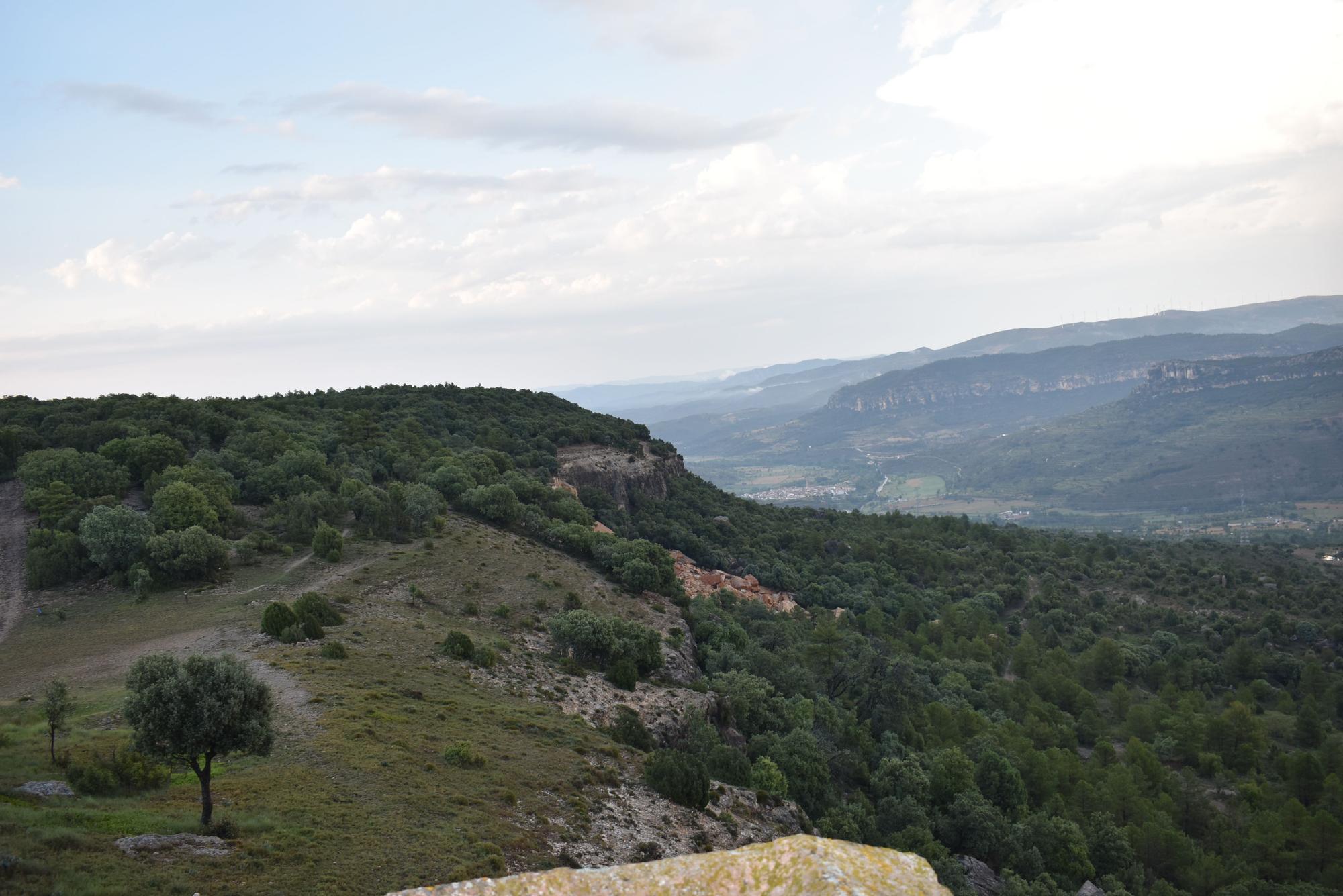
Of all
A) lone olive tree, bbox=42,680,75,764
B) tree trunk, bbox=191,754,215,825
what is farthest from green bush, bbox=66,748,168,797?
tree trunk, bbox=191,754,215,825

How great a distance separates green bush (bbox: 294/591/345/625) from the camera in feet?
116

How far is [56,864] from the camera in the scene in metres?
14.1

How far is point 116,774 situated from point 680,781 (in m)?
18.0

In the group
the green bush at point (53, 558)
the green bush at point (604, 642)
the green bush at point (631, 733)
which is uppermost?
the green bush at point (53, 558)

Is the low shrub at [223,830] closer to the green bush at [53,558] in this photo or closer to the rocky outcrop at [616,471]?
the green bush at [53,558]

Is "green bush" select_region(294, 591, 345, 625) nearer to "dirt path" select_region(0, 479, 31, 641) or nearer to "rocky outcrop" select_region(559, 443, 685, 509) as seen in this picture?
"dirt path" select_region(0, 479, 31, 641)

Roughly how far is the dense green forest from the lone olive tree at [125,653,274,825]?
15.5 meters

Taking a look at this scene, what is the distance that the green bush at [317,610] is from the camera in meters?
35.4

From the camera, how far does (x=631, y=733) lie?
33.1 metres

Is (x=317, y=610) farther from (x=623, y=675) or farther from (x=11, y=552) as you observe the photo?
(x=11, y=552)

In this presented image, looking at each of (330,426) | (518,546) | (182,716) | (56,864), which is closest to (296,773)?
(182,716)

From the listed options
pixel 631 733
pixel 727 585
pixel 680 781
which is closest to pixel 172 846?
pixel 680 781

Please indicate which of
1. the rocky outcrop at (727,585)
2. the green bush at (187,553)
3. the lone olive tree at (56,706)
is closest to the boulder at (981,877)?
the lone olive tree at (56,706)

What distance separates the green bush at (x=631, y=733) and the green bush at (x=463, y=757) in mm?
8766
